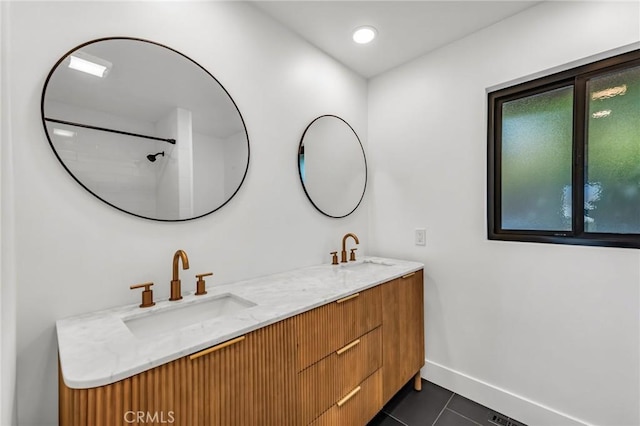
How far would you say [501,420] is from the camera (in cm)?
165

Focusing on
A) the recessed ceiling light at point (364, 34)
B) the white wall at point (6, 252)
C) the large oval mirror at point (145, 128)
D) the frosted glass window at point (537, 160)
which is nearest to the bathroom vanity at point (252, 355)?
the white wall at point (6, 252)

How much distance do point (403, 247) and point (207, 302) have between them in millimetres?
1558

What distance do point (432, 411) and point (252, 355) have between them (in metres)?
1.47

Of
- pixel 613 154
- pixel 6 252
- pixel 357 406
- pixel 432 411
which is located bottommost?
pixel 432 411

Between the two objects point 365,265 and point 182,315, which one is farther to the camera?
point 365,265

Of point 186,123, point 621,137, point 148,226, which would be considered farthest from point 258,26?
point 621,137

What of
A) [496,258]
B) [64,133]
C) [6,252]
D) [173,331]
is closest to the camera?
→ [6,252]

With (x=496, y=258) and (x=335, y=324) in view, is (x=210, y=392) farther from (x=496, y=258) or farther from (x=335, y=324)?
(x=496, y=258)

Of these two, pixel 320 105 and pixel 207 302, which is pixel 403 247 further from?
pixel 207 302

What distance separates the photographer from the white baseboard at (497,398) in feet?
5.07

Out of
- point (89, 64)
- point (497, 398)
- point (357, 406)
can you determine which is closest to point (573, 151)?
point (497, 398)

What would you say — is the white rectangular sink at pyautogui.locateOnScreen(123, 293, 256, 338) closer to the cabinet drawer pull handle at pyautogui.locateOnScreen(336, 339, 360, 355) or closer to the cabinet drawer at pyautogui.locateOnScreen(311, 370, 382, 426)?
the cabinet drawer pull handle at pyautogui.locateOnScreen(336, 339, 360, 355)

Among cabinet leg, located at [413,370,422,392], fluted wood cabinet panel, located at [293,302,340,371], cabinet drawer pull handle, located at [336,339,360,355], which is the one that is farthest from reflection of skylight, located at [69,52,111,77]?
cabinet leg, located at [413,370,422,392]

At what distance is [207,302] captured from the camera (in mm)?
1266
